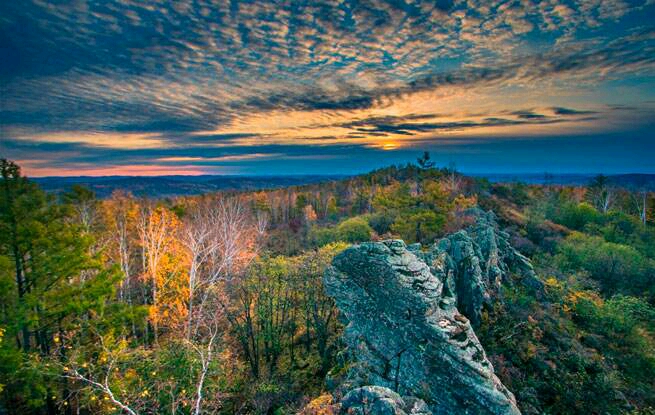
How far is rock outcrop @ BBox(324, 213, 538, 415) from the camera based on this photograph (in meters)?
12.5

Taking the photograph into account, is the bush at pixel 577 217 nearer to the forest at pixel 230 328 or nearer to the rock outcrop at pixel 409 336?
the forest at pixel 230 328

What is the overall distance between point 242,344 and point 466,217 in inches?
1095

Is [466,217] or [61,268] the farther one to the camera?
[466,217]

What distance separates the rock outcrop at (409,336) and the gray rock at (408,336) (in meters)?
0.03

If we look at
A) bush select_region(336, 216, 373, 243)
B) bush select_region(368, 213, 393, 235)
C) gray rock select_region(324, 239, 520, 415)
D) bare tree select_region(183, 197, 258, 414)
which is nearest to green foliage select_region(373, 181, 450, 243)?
bush select_region(336, 216, 373, 243)

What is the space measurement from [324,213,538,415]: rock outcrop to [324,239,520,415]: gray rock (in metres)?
0.03

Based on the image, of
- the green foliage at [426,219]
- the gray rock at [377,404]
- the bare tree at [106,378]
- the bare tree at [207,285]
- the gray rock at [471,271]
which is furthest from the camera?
the green foliage at [426,219]

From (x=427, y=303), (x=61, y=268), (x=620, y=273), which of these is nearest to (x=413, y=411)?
(x=427, y=303)

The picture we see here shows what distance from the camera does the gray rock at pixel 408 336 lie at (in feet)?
41.0

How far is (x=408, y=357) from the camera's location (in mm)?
13828

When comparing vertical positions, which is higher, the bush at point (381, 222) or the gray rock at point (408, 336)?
the gray rock at point (408, 336)

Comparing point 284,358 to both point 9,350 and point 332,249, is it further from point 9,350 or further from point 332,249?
point 9,350

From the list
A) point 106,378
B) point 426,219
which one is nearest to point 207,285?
point 106,378

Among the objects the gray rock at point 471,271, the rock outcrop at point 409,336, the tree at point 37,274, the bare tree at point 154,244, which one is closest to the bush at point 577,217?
the gray rock at point 471,271
